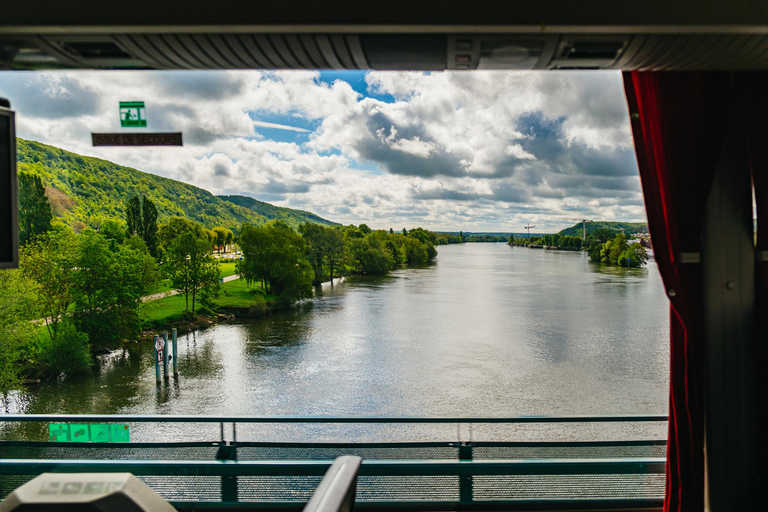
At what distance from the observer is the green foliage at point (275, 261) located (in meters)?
25.3

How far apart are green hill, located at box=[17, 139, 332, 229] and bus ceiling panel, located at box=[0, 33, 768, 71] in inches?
37.1

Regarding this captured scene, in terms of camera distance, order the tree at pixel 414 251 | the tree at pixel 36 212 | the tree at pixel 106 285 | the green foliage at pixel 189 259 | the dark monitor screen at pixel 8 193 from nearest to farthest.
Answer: the dark monitor screen at pixel 8 193, the tree at pixel 36 212, the tree at pixel 106 285, the green foliage at pixel 189 259, the tree at pixel 414 251

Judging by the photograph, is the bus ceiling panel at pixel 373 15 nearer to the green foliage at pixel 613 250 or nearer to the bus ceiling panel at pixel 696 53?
the bus ceiling panel at pixel 696 53

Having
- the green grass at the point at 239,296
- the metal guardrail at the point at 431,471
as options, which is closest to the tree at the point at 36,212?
the green grass at the point at 239,296

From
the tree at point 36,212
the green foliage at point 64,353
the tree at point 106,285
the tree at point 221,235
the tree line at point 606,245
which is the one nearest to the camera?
the tree at point 36,212

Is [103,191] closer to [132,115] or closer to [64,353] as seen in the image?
[132,115]

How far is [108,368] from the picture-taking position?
17.5 m

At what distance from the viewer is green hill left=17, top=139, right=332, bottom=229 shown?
6746mm

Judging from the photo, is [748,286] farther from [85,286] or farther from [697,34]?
[85,286]

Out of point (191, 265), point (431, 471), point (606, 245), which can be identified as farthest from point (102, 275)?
point (606, 245)

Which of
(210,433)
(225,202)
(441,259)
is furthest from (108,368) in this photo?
(441,259)

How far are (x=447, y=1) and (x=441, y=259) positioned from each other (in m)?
57.2

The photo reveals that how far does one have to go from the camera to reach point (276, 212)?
1202 inches

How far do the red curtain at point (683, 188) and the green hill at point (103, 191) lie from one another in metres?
2.47
